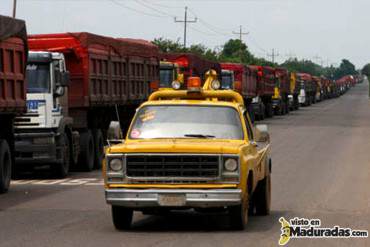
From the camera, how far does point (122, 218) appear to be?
45.5ft

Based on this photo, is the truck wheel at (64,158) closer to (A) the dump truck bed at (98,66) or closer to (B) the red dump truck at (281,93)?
(A) the dump truck bed at (98,66)

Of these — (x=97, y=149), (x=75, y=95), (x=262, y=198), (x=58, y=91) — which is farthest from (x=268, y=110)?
(x=262, y=198)

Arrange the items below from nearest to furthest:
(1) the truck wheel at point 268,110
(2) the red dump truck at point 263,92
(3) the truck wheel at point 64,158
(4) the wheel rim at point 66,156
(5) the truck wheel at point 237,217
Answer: (5) the truck wheel at point 237,217 < (3) the truck wheel at point 64,158 < (4) the wheel rim at point 66,156 < (2) the red dump truck at point 263,92 < (1) the truck wheel at point 268,110

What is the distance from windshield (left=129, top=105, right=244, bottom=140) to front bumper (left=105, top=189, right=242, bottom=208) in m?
1.11

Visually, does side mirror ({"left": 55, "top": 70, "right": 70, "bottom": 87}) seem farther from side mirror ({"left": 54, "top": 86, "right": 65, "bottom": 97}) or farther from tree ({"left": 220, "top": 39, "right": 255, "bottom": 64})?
tree ({"left": 220, "top": 39, "right": 255, "bottom": 64})

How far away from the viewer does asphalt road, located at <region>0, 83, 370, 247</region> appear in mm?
12930

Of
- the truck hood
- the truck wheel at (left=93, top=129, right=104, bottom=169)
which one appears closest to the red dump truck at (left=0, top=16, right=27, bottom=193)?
the truck wheel at (left=93, top=129, right=104, bottom=169)

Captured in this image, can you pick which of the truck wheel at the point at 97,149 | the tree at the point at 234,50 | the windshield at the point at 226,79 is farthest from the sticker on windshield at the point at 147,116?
the tree at the point at 234,50

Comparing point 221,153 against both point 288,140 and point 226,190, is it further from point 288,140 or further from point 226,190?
point 288,140

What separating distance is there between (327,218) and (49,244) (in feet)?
14.3

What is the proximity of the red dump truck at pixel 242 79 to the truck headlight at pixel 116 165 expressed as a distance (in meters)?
35.5

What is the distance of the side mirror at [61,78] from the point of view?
23203 mm

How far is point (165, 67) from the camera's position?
125 feet

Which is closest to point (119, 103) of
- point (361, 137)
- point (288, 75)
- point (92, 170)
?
point (92, 170)
